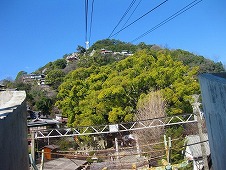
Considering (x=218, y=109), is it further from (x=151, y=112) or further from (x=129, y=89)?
(x=129, y=89)

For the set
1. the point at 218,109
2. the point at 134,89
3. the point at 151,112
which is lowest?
the point at 218,109

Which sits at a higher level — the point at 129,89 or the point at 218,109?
the point at 129,89

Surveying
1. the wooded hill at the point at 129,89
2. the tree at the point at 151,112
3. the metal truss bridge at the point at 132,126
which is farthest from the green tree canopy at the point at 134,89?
the metal truss bridge at the point at 132,126

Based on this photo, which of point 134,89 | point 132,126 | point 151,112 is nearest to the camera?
point 132,126

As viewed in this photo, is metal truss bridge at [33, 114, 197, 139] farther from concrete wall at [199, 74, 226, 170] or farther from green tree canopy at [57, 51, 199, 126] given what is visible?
concrete wall at [199, 74, 226, 170]

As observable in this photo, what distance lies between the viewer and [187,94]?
55.9 ft

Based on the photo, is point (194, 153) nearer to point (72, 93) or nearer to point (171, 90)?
point (171, 90)

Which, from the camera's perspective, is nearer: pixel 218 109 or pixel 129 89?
pixel 218 109

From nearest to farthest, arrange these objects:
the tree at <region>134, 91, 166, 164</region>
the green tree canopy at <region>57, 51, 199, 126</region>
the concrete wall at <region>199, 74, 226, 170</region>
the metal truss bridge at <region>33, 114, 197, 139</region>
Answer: the concrete wall at <region>199, 74, 226, 170</region> < the metal truss bridge at <region>33, 114, 197, 139</region> < the tree at <region>134, 91, 166, 164</region> < the green tree canopy at <region>57, 51, 199, 126</region>

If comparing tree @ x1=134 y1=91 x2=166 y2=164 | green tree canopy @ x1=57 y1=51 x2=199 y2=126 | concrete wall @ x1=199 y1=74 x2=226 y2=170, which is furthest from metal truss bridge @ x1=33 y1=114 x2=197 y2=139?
concrete wall @ x1=199 y1=74 x2=226 y2=170

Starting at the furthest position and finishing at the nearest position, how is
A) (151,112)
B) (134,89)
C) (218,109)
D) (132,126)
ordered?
(134,89)
(151,112)
(132,126)
(218,109)

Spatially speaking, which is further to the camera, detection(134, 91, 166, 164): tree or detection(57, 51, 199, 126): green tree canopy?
detection(57, 51, 199, 126): green tree canopy

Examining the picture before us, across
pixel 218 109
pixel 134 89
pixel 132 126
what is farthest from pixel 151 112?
pixel 218 109

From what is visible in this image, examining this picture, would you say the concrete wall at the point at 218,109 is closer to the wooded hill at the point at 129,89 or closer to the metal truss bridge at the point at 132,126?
the metal truss bridge at the point at 132,126
